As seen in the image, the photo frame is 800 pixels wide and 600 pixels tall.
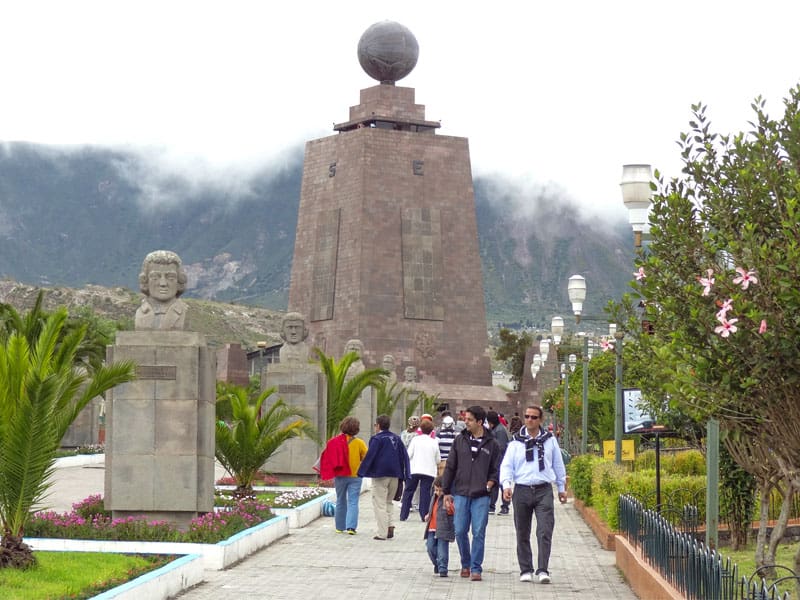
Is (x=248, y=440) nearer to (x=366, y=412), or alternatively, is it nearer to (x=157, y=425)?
(x=157, y=425)

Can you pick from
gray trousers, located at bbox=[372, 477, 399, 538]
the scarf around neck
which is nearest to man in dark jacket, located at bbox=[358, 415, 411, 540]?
gray trousers, located at bbox=[372, 477, 399, 538]

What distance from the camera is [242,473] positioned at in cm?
1848

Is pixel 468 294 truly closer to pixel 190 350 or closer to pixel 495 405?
pixel 495 405

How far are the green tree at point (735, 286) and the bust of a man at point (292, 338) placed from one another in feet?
45.5

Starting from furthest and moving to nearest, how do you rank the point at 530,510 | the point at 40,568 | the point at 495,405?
the point at 495,405
the point at 530,510
the point at 40,568

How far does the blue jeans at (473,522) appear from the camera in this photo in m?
13.0

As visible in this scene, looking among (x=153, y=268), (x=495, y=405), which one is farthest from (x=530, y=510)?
(x=495, y=405)

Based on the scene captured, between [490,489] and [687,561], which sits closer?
[687,561]

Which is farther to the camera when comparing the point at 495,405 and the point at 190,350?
the point at 495,405

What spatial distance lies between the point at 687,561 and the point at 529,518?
3569mm

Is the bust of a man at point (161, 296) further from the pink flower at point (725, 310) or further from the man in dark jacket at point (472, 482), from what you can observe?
the pink flower at point (725, 310)

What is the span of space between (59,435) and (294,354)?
12205mm

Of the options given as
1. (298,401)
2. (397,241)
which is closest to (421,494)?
(298,401)

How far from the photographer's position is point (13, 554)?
35.5 feet
